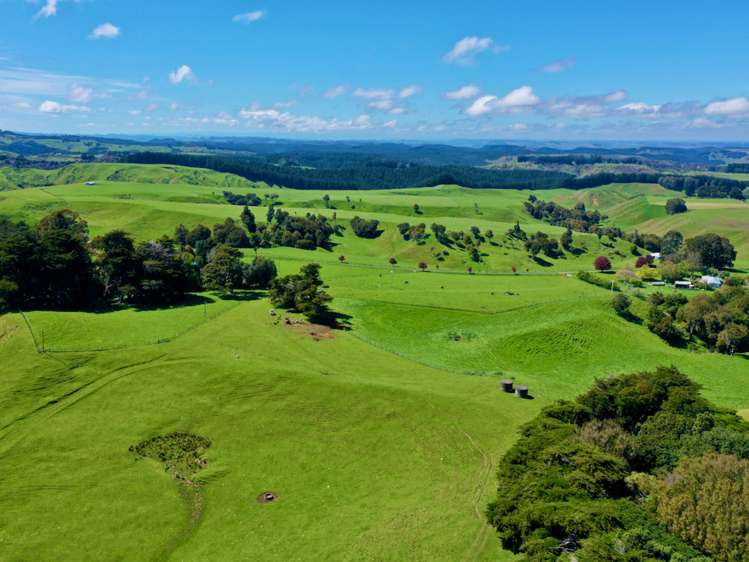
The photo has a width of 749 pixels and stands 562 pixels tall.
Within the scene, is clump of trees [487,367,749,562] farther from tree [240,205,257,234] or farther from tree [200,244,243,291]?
tree [240,205,257,234]

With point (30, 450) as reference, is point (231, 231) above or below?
above

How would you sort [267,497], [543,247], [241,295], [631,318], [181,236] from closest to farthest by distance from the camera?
1. [267,497]
2. [631,318]
3. [241,295]
4. [181,236]
5. [543,247]

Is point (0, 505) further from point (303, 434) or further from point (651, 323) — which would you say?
point (651, 323)

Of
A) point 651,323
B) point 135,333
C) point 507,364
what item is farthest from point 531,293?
point 135,333

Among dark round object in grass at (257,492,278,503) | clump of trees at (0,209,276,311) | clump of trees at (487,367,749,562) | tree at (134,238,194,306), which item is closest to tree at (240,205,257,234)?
clump of trees at (0,209,276,311)

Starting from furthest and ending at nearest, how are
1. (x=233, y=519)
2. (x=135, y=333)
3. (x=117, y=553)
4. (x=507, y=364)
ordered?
1. (x=507, y=364)
2. (x=135, y=333)
3. (x=233, y=519)
4. (x=117, y=553)

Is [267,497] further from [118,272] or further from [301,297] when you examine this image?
[118,272]

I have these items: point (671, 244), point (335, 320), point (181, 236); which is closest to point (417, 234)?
point (181, 236)

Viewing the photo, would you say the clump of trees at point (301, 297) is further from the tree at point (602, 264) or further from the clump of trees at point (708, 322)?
the tree at point (602, 264)
